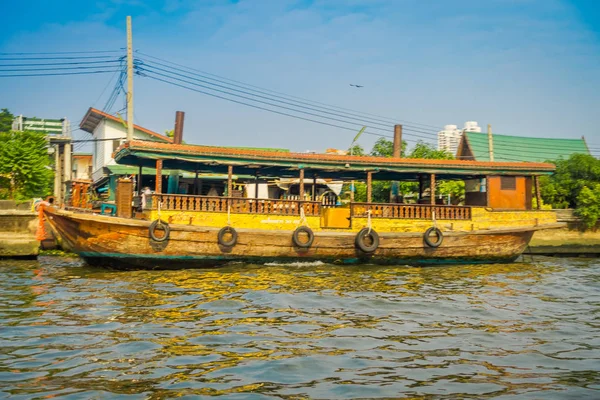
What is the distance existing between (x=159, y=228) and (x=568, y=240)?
554 inches

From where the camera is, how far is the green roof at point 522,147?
25.6 m

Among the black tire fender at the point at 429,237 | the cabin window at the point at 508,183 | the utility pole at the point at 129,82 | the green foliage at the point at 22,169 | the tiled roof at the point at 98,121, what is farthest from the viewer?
the tiled roof at the point at 98,121

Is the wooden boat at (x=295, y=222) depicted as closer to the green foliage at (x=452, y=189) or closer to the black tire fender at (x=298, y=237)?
the black tire fender at (x=298, y=237)

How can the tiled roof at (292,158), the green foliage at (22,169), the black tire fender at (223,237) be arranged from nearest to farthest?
the black tire fender at (223,237) → the tiled roof at (292,158) → the green foliage at (22,169)

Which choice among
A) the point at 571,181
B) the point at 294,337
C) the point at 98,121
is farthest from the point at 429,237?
the point at 98,121

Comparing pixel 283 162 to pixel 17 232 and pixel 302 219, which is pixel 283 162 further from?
pixel 17 232

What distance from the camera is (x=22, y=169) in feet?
54.7

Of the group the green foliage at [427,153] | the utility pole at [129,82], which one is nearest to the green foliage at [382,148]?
the green foliage at [427,153]

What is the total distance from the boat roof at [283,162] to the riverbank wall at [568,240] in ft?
15.2

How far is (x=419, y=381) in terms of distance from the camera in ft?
15.8

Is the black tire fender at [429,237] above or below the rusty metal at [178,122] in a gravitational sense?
below

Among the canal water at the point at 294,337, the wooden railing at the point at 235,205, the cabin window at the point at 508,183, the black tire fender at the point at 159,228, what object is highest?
the cabin window at the point at 508,183

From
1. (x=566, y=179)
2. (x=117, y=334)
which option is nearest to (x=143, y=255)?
(x=117, y=334)

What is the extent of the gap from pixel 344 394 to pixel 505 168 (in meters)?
11.1
